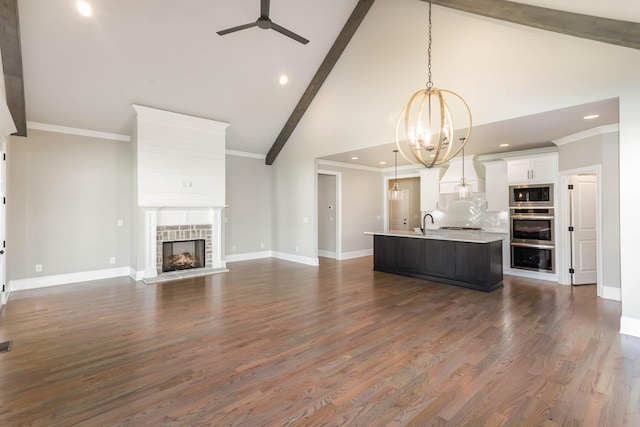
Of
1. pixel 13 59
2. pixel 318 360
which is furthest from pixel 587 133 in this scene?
pixel 13 59

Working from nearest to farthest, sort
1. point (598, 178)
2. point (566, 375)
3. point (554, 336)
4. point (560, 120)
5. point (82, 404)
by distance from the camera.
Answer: point (82, 404), point (566, 375), point (554, 336), point (560, 120), point (598, 178)

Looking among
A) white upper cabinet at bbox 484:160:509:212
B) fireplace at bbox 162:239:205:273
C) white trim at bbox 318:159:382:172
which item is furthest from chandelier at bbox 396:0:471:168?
fireplace at bbox 162:239:205:273

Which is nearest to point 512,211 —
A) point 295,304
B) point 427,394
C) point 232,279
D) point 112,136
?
point 295,304

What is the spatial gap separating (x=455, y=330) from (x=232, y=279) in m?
4.18

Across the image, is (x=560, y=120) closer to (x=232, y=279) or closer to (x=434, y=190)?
(x=434, y=190)

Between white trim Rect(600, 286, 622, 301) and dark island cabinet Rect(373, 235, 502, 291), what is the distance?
4.59ft

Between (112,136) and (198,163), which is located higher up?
(112,136)

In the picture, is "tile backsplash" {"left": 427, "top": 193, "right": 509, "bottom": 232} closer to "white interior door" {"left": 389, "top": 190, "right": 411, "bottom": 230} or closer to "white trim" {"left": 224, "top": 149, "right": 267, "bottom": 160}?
"white interior door" {"left": 389, "top": 190, "right": 411, "bottom": 230}

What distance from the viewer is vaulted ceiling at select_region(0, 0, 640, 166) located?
12.8ft

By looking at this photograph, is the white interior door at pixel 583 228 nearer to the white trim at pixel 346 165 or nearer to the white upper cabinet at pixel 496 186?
the white upper cabinet at pixel 496 186

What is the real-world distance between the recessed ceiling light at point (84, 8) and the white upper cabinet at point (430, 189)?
275 inches

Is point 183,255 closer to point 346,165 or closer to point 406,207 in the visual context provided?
point 346,165

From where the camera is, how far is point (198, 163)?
21.4 feet

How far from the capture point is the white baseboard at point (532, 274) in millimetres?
5871
